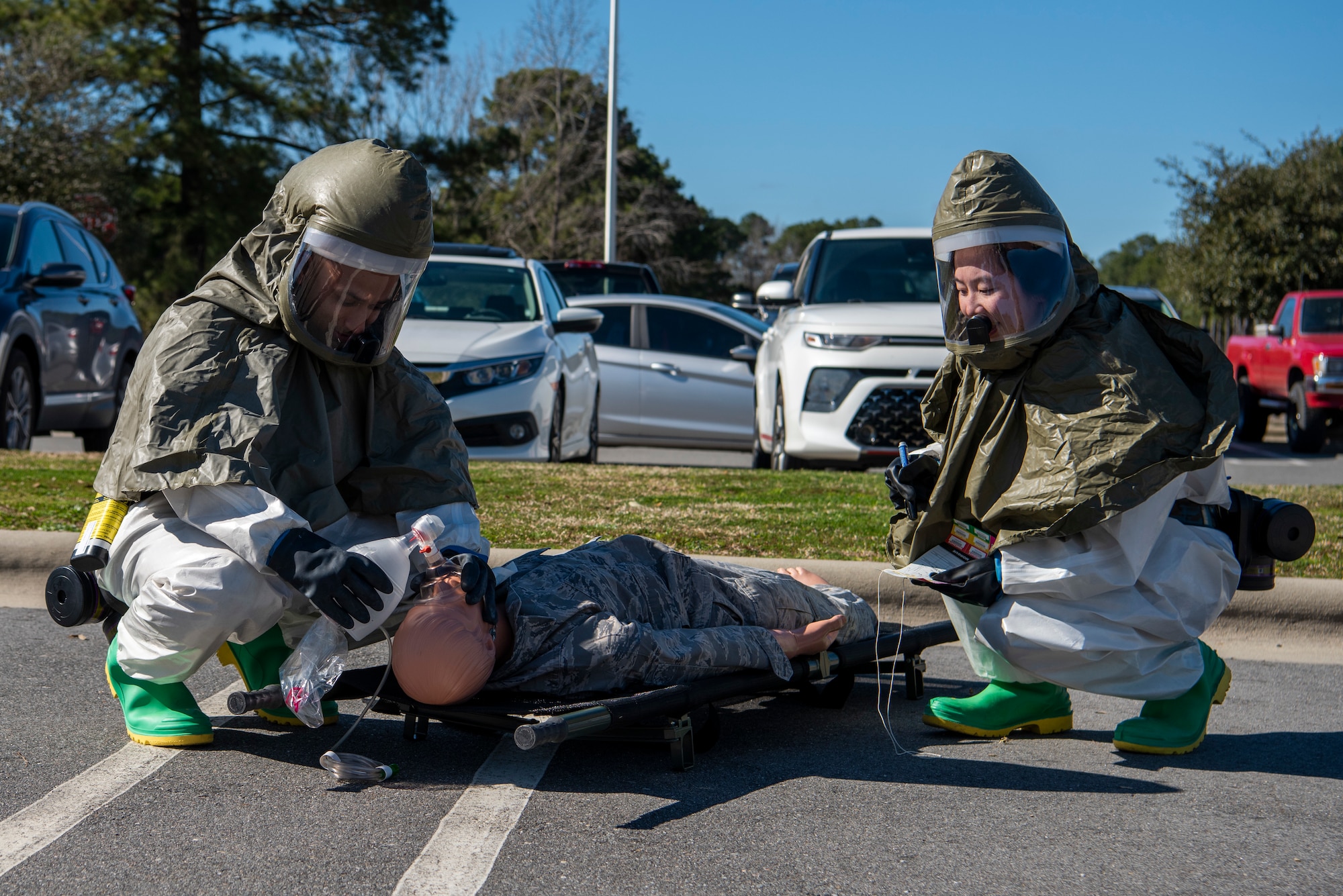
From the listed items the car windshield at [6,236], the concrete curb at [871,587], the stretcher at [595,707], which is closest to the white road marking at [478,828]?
the stretcher at [595,707]

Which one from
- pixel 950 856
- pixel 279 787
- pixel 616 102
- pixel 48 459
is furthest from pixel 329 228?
pixel 616 102

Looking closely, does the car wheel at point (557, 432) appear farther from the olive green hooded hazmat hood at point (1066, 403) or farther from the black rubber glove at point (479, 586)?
the black rubber glove at point (479, 586)

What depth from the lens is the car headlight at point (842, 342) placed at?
8.69 m

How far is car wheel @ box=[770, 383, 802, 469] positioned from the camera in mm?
9398

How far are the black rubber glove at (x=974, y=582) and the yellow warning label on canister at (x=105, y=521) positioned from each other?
84.3 inches

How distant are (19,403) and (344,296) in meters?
6.63

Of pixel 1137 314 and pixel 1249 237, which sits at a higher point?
pixel 1249 237

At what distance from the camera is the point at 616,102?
28422mm

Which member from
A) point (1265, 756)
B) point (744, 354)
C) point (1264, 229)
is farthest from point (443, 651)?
point (1264, 229)

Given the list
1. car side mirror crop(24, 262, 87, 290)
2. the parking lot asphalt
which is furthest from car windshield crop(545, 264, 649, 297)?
the parking lot asphalt

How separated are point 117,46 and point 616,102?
9.91m

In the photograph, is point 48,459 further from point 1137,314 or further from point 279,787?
point 1137,314

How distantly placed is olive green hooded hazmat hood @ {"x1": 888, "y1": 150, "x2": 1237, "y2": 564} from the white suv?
4552mm

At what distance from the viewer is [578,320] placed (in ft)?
30.1
